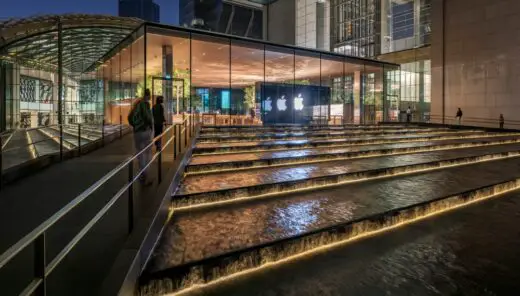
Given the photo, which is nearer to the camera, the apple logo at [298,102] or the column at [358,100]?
the apple logo at [298,102]

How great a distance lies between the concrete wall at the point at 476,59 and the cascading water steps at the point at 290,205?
62.8 ft

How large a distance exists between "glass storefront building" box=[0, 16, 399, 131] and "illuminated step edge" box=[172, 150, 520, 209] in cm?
1056

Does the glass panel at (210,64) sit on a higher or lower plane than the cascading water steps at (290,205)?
higher

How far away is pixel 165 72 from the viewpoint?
63.7 ft

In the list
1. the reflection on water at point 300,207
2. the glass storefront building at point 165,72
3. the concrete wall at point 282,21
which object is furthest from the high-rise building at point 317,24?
the reflection on water at point 300,207

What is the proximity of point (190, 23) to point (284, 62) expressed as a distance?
64423 millimetres

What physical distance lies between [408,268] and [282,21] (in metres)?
48.8

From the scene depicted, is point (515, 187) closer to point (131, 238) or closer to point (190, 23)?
point (131, 238)

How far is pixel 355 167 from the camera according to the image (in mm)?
8492

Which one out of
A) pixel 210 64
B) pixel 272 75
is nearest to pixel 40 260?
pixel 210 64

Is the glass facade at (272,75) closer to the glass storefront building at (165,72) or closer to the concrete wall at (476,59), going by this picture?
the glass storefront building at (165,72)

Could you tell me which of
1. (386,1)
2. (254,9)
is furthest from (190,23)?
(386,1)

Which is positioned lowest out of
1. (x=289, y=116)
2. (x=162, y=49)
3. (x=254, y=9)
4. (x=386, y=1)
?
(x=289, y=116)

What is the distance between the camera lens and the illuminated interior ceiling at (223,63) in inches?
795
